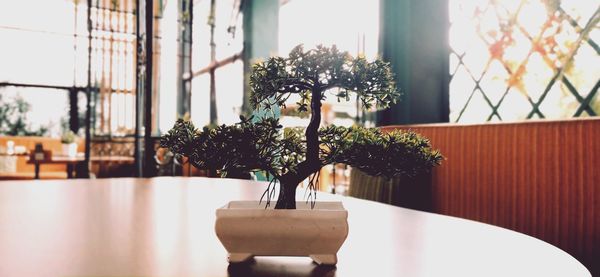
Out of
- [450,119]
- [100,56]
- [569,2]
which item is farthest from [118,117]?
[569,2]

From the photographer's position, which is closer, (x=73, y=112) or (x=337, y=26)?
(x=337, y=26)

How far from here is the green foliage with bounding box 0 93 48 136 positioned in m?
7.93

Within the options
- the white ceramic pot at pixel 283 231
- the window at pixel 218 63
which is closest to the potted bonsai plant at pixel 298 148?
the white ceramic pot at pixel 283 231

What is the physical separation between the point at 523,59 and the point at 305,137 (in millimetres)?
2070

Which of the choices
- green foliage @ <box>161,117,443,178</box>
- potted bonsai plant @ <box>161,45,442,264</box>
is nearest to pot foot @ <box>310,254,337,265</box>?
potted bonsai plant @ <box>161,45,442,264</box>

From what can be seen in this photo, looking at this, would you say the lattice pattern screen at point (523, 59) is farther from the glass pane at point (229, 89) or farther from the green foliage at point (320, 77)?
the glass pane at point (229, 89)

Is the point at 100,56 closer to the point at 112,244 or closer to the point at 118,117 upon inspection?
the point at 118,117

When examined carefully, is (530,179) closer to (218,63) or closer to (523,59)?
(523,59)

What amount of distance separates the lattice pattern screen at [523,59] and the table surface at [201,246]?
1427 mm

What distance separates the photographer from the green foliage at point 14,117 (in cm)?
793

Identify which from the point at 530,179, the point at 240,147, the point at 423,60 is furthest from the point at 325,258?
the point at 423,60

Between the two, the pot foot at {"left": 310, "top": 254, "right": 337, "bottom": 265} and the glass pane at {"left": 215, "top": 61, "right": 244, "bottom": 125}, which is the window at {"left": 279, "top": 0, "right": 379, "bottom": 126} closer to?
the pot foot at {"left": 310, "top": 254, "right": 337, "bottom": 265}

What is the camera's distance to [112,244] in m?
0.73

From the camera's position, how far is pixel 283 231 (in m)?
0.59
